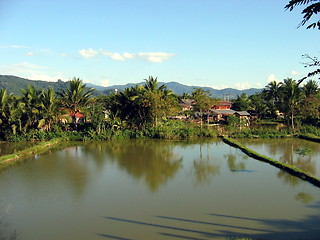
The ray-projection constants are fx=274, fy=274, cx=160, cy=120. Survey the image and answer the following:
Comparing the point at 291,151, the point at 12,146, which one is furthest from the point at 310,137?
the point at 12,146

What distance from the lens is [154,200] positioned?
8.30m

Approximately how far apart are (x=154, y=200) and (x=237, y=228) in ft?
8.89

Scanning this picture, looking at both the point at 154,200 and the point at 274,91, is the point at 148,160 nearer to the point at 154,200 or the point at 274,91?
the point at 154,200

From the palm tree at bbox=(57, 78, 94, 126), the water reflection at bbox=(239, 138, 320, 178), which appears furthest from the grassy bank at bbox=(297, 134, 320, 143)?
the palm tree at bbox=(57, 78, 94, 126)

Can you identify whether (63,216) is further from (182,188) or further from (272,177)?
(272,177)

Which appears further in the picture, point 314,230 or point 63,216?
point 63,216

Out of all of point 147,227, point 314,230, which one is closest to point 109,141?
point 147,227

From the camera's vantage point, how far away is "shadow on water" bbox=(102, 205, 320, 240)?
614 cm

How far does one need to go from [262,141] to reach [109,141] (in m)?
10.8

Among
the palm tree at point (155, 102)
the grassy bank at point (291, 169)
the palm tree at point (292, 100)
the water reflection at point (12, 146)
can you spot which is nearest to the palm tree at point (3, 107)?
the water reflection at point (12, 146)

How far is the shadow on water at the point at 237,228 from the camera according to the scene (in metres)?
6.14

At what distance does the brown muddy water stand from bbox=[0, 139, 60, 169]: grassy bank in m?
0.93

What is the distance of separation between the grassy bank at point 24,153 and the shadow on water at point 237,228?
8.40 metres

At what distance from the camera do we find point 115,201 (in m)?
8.30
